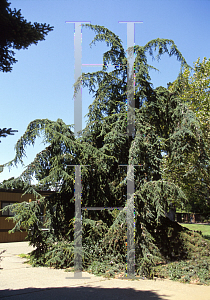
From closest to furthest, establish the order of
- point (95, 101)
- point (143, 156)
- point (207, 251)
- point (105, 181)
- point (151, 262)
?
1. point (151, 262)
2. point (207, 251)
3. point (143, 156)
4. point (105, 181)
5. point (95, 101)

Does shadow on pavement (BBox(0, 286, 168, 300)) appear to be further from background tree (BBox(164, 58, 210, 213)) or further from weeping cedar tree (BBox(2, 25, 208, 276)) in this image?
background tree (BBox(164, 58, 210, 213))

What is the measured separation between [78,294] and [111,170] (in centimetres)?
487

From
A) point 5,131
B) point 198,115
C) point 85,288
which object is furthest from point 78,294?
point 198,115

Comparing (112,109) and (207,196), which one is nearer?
(112,109)

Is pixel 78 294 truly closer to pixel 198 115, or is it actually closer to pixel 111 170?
pixel 111 170

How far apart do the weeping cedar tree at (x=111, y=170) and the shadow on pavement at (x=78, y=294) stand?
1.66 meters

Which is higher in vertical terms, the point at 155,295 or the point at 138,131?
the point at 138,131

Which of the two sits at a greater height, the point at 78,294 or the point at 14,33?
the point at 14,33

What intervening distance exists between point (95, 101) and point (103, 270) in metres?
5.73

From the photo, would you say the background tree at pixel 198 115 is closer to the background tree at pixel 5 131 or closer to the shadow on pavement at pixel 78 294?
the shadow on pavement at pixel 78 294

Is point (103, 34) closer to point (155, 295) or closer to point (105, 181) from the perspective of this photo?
point (105, 181)

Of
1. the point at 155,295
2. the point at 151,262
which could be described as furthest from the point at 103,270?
the point at 155,295

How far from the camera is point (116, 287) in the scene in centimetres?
683

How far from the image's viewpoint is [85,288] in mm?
6672
